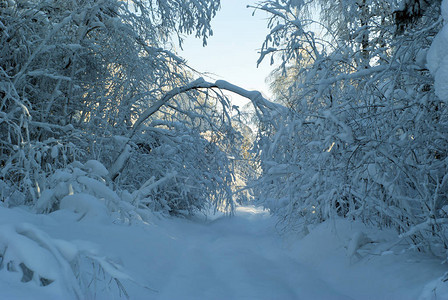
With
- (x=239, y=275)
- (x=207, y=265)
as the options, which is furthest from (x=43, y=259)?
(x=207, y=265)

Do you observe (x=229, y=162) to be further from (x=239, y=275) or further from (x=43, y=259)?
(x=43, y=259)

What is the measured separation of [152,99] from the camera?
10023mm

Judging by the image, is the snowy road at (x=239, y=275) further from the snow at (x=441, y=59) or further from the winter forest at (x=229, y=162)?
the snow at (x=441, y=59)

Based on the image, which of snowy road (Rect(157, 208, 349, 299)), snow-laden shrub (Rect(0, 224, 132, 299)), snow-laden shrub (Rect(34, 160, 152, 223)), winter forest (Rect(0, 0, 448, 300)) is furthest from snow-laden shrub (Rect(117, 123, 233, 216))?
snow-laden shrub (Rect(0, 224, 132, 299))

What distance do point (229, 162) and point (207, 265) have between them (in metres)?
5.65

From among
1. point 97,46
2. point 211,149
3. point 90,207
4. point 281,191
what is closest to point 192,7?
point 97,46

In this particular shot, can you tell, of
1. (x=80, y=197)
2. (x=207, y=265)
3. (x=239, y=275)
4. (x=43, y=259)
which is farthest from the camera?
(x=207, y=265)

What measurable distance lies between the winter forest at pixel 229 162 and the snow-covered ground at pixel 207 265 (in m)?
0.02

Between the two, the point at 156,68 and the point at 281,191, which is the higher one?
the point at 156,68

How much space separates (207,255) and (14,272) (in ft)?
13.4

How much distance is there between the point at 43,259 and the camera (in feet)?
7.25

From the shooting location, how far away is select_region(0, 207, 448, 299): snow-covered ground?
2.26 meters

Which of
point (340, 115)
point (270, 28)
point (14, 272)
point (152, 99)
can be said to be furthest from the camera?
point (152, 99)

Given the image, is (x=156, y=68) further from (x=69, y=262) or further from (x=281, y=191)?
(x=69, y=262)
